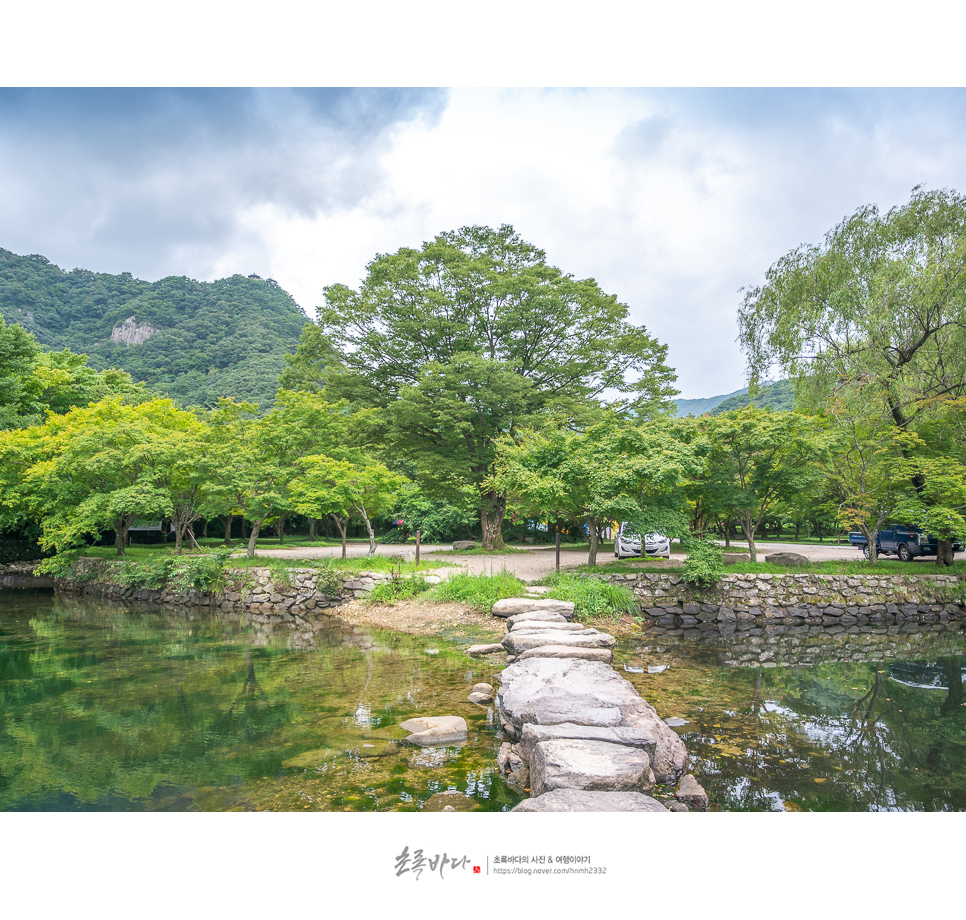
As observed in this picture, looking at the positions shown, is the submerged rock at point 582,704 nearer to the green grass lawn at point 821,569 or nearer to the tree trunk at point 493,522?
the green grass lawn at point 821,569

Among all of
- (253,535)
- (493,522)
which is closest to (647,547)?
(493,522)

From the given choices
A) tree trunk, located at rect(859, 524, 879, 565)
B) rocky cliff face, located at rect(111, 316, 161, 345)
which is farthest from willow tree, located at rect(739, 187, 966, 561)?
rocky cliff face, located at rect(111, 316, 161, 345)

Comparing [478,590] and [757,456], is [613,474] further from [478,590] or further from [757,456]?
[757,456]

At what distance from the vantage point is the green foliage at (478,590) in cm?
913

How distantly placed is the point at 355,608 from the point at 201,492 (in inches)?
256

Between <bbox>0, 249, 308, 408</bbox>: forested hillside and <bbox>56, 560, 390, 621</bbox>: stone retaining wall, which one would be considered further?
<bbox>0, 249, 308, 408</bbox>: forested hillside

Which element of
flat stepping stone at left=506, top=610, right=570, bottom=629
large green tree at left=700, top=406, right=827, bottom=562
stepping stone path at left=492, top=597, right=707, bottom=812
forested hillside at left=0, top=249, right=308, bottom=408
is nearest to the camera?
stepping stone path at left=492, top=597, right=707, bottom=812

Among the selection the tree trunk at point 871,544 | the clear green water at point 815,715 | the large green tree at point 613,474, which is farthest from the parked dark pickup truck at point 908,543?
the large green tree at point 613,474

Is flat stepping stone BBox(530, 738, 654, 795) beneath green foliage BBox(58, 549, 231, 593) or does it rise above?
above

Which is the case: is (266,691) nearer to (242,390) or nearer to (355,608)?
(355,608)

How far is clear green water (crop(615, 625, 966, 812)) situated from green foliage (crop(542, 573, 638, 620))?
0.71 meters

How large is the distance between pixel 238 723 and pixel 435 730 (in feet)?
6.16

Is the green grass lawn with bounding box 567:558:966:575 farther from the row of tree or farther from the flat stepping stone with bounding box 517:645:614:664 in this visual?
the flat stepping stone with bounding box 517:645:614:664

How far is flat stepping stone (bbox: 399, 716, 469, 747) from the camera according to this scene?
4.10 m
